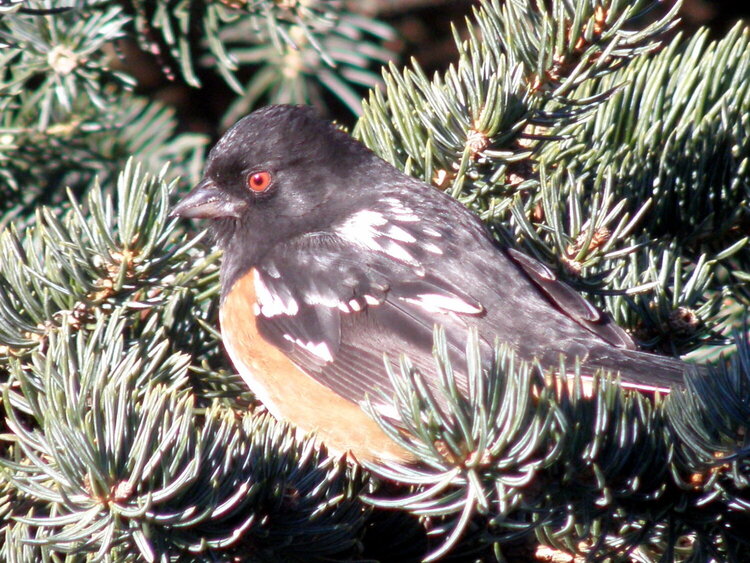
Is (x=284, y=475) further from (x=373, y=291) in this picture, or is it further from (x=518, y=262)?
(x=518, y=262)

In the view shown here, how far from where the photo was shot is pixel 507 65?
1.54 metres

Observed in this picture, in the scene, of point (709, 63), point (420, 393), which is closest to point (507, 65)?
point (709, 63)

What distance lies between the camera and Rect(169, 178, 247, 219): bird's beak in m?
1.89

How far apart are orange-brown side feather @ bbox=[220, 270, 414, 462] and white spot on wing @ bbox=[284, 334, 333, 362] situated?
1.8 inches

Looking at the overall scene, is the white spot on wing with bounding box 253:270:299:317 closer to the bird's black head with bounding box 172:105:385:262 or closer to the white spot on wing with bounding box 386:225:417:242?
the bird's black head with bounding box 172:105:385:262

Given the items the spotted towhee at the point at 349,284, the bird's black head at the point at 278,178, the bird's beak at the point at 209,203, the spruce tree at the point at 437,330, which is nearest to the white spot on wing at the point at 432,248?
the spotted towhee at the point at 349,284

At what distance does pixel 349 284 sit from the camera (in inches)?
69.1

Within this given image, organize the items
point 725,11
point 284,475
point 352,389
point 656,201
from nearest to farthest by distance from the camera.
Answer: point 284,475, point 352,389, point 656,201, point 725,11

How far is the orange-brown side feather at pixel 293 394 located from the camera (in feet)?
5.20

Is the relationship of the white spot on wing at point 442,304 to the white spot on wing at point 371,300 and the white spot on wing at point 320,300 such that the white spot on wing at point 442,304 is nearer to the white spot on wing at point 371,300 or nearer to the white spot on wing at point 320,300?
the white spot on wing at point 371,300

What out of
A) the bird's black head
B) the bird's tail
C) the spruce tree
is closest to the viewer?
the spruce tree

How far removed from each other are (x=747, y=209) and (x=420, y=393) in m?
1.07

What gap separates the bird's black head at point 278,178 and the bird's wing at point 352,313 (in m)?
0.14

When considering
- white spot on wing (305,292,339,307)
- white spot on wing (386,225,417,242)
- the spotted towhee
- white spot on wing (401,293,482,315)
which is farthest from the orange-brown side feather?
white spot on wing (386,225,417,242)
